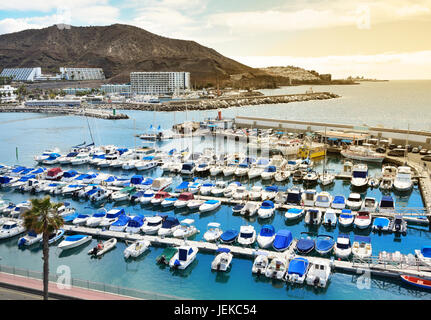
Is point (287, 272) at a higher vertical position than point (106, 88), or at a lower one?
lower

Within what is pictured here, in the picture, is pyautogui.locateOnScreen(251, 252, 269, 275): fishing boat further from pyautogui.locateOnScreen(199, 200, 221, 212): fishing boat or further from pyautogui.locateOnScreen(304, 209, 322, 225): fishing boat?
pyautogui.locateOnScreen(199, 200, 221, 212): fishing boat

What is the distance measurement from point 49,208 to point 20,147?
1705 inches

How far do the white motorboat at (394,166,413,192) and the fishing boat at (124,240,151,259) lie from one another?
64.8ft

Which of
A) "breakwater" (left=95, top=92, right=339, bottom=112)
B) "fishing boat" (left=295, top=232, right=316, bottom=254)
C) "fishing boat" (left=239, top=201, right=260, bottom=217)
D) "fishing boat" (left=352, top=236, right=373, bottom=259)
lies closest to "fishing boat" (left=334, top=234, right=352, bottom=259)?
"fishing boat" (left=352, top=236, right=373, bottom=259)

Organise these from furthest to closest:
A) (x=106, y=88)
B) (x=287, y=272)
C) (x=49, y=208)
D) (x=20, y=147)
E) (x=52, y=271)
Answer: (x=106, y=88), (x=20, y=147), (x=52, y=271), (x=287, y=272), (x=49, y=208)

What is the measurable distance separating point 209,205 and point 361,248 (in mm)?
9938

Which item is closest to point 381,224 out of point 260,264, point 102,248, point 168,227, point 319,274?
point 319,274

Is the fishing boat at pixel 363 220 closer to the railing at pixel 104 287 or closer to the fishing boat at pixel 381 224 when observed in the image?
the fishing boat at pixel 381 224

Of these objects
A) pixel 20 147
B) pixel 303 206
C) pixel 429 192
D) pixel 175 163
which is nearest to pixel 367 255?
pixel 303 206

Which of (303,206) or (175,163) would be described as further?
(175,163)

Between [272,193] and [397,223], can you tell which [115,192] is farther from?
[397,223]

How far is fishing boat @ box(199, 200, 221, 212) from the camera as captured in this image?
24.0 m

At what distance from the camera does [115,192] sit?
27.2m

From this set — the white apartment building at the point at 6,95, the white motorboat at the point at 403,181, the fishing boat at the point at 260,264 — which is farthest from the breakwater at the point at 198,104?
the fishing boat at the point at 260,264
